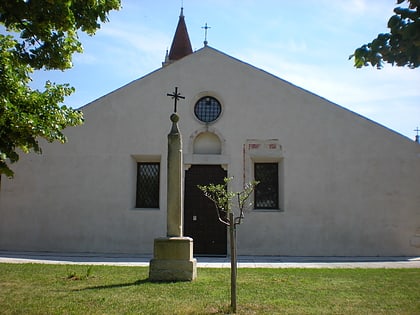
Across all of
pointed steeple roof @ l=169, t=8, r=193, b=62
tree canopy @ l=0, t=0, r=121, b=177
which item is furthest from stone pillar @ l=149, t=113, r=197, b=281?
pointed steeple roof @ l=169, t=8, r=193, b=62

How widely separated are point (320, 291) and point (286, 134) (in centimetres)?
869

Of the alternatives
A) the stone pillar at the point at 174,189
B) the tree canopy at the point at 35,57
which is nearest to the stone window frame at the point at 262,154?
the stone pillar at the point at 174,189

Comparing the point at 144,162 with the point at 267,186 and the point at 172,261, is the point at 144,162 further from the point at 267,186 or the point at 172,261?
the point at 172,261

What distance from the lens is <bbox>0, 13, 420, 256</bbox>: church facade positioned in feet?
51.5

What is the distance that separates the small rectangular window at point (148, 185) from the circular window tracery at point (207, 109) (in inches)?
99.1

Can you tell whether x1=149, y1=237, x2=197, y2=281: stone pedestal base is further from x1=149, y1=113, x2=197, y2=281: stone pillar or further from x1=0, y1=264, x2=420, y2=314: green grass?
x1=0, y1=264, x2=420, y2=314: green grass

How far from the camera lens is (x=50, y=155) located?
1662 cm

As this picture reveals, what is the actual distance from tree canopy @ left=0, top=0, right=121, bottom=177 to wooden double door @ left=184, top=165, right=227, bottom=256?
8.58 m

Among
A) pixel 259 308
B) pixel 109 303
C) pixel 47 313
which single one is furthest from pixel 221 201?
pixel 47 313

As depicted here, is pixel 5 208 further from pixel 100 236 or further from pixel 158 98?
pixel 158 98

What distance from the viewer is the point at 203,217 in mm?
15914

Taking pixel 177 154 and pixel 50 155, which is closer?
pixel 177 154

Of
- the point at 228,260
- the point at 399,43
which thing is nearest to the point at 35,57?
the point at 399,43

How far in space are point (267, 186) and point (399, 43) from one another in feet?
44.0
